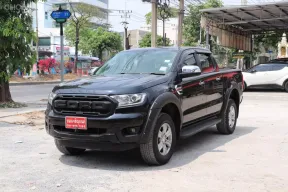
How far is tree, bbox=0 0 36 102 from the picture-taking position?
1119cm

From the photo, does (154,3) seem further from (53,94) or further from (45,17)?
(45,17)

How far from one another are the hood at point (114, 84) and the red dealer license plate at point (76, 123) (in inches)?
14.0

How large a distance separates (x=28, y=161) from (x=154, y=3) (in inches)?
613

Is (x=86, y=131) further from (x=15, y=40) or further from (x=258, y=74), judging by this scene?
(x=258, y=74)

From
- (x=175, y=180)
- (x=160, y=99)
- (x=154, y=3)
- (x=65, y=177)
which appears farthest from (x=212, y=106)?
(x=154, y=3)

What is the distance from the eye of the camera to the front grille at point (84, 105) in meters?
4.98

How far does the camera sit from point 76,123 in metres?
5.09

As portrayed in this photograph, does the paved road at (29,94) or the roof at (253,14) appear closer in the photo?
the paved road at (29,94)

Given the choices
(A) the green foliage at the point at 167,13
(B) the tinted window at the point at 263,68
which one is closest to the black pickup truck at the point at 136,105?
(B) the tinted window at the point at 263,68

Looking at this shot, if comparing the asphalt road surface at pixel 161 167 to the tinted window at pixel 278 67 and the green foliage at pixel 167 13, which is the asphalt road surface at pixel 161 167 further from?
the green foliage at pixel 167 13

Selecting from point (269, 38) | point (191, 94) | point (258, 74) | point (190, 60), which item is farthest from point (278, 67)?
point (269, 38)

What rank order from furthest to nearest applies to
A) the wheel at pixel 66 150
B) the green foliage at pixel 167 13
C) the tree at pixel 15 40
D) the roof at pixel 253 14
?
the green foliage at pixel 167 13, the roof at pixel 253 14, the tree at pixel 15 40, the wheel at pixel 66 150

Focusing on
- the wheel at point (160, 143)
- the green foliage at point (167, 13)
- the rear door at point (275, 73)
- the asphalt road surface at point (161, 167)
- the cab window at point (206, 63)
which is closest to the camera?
the asphalt road surface at point (161, 167)

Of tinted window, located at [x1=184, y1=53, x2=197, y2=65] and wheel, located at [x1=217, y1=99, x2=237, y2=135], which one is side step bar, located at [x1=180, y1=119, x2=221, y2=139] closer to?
wheel, located at [x1=217, y1=99, x2=237, y2=135]
